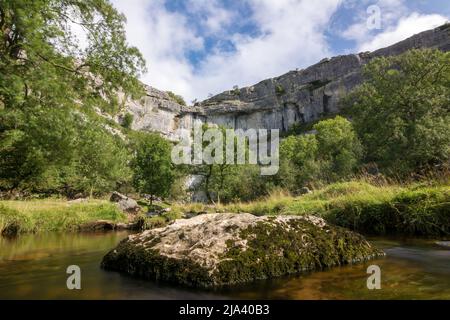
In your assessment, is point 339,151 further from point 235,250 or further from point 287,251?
point 235,250

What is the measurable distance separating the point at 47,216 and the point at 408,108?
1167 inches

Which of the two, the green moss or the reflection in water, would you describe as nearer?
the reflection in water

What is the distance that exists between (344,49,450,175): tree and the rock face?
6050 centimetres

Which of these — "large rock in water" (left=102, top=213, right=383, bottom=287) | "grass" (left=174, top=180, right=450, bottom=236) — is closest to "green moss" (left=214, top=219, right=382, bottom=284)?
"large rock in water" (left=102, top=213, right=383, bottom=287)

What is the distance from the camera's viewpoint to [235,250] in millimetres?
4926

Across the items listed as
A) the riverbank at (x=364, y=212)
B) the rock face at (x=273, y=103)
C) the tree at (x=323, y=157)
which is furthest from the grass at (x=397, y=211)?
the rock face at (x=273, y=103)

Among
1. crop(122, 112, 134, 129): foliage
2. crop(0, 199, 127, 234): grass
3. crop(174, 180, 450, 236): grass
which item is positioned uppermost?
crop(122, 112, 134, 129): foliage

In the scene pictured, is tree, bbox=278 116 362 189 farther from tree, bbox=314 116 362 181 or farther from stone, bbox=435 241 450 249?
stone, bbox=435 241 450 249

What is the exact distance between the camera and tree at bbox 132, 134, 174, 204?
45.1 m

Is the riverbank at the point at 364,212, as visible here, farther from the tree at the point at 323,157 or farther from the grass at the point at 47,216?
the tree at the point at 323,157

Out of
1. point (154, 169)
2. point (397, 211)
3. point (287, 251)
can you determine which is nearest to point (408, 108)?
point (397, 211)

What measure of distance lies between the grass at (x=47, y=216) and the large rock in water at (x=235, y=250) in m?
10.1

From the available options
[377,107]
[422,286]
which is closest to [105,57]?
[422,286]

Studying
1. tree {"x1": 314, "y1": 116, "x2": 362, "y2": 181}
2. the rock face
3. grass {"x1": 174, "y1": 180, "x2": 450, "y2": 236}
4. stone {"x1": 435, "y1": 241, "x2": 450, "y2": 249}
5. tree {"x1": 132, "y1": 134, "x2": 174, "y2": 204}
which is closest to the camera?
stone {"x1": 435, "y1": 241, "x2": 450, "y2": 249}
